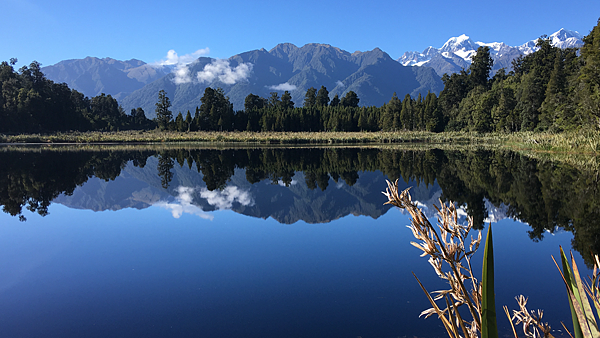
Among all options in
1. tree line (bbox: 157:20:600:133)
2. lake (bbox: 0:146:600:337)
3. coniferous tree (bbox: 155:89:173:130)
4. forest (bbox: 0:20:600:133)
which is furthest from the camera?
coniferous tree (bbox: 155:89:173:130)

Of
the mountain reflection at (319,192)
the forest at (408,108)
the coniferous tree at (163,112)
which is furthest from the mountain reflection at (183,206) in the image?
the coniferous tree at (163,112)

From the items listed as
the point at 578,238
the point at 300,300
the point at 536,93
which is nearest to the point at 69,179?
the point at 300,300

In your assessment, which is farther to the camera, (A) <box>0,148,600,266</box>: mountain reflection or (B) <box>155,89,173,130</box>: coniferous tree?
(B) <box>155,89,173,130</box>: coniferous tree

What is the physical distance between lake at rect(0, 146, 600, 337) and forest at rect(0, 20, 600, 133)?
29414 mm

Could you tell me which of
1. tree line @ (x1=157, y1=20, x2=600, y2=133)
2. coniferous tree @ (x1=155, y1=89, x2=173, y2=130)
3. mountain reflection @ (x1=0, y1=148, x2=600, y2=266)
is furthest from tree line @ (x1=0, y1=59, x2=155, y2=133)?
mountain reflection @ (x1=0, y1=148, x2=600, y2=266)

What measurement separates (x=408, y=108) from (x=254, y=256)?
66.8 meters

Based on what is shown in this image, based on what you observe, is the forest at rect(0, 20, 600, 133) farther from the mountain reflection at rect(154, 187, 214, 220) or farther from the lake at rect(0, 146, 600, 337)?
the mountain reflection at rect(154, 187, 214, 220)

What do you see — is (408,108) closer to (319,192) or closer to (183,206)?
(319,192)

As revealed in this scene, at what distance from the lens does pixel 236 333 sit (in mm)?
3336

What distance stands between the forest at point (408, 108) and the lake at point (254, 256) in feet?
96.5

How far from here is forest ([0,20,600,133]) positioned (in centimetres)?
3972

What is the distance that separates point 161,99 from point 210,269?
66.2 meters

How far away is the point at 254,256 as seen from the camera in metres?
5.40

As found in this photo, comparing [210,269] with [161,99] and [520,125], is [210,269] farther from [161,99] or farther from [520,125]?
[161,99]
